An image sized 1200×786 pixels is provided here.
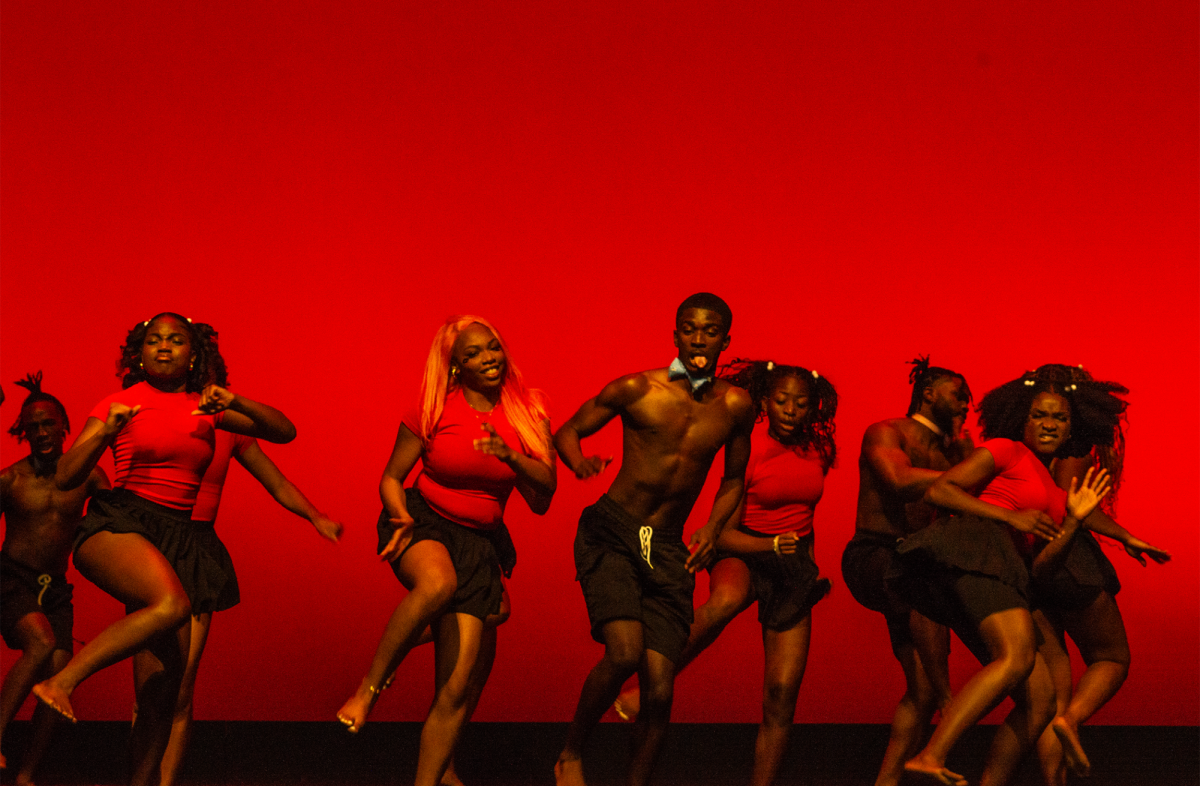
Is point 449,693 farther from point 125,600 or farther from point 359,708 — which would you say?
point 125,600

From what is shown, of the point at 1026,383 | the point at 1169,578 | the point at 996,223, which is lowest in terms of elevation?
the point at 1169,578

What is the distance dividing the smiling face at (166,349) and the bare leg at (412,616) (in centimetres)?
102

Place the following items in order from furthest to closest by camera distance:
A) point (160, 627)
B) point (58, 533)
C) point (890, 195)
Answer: point (890, 195) → point (58, 533) → point (160, 627)

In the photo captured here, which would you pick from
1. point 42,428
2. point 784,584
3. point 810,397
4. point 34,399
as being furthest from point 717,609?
point 34,399

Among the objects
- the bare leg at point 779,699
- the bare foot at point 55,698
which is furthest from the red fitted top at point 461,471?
the bare foot at point 55,698

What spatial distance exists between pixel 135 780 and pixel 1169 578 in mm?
4596

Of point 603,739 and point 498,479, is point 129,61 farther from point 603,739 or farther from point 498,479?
point 603,739

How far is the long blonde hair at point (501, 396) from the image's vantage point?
170 inches

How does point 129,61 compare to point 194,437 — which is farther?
point 129,61

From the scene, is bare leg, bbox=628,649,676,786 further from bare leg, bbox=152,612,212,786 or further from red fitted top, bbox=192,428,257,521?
red fitted top, bbox=192,428,257,521

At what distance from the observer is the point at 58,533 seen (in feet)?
16.8

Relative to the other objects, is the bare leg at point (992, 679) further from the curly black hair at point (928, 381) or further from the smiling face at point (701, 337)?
the curly black hair at point (928, 381)

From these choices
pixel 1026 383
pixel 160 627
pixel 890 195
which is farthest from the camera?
pixel 890 195

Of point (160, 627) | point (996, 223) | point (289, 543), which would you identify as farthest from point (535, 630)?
point (996, 223)
